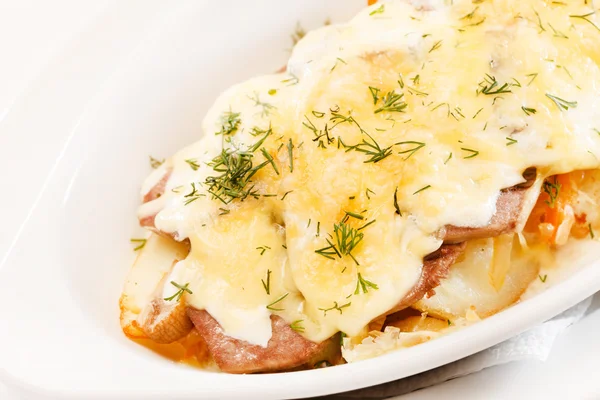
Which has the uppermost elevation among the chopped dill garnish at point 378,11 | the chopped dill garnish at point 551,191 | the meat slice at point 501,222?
the chopped dill garnish at point 378,11

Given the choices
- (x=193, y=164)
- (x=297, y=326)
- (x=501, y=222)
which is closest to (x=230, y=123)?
(x=193, y=164)

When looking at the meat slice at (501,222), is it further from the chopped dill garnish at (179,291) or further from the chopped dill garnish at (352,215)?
the chopped dill garnish at (179,291)

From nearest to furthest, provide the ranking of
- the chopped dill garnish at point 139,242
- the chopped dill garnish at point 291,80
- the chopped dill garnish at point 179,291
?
the chopped dill garnish at point 179,291, the chopped dill garnish at point 291,80, the chopped dill garnish at point 139,242

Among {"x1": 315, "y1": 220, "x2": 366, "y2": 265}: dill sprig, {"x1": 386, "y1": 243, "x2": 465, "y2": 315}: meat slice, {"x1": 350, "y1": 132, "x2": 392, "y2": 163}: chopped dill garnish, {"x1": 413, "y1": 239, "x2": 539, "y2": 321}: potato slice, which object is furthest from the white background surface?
{"x1": 350, "y1": 132, "x2": 392, "y2": 163}: chopped dill garnish

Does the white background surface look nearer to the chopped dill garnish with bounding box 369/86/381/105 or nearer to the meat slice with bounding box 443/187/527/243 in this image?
the meat slice with bounding box 443/187/527/243

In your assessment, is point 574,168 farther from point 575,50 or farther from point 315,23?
point 315,23

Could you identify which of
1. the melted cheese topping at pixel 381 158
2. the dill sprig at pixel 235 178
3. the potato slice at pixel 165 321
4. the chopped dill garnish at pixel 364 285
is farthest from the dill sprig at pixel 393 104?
the potato slice at pixel 165 321

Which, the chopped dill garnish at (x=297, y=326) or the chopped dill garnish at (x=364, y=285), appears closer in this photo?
the chopped dill garnish at (x=364, y=285)

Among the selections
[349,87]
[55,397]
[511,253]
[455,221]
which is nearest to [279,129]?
[349,87]
